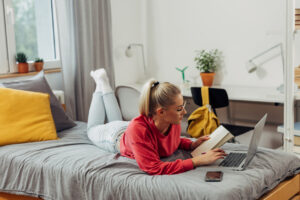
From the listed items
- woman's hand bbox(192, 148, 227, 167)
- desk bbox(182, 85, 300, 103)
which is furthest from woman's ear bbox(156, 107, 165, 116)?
desk bbox(182, 85, 300, 103)

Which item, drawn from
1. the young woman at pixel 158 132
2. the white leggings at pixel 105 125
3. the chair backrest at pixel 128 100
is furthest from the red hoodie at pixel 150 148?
the chair backrest at pixel 128 100

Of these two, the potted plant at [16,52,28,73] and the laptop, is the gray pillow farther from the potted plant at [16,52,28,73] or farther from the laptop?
the laptop

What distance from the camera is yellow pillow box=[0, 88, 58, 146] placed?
2.59 metres

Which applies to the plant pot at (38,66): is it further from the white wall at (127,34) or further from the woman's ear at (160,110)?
the woman's ear at (160,110)

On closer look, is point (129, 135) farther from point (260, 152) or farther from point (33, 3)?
point (33, 3)

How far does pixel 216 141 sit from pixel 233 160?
5.2 inches

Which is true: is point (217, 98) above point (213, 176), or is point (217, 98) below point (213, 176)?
above

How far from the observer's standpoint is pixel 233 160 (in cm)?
209

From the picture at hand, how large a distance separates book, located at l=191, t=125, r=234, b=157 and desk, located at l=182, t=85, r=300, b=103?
3.05ft

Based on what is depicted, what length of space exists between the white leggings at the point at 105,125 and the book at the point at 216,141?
48cm

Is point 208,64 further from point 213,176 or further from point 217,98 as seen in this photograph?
point 213,176

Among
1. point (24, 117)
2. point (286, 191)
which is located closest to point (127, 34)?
point (24, 117)

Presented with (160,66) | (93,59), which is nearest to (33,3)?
(93,59)

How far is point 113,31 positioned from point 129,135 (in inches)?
86.5
